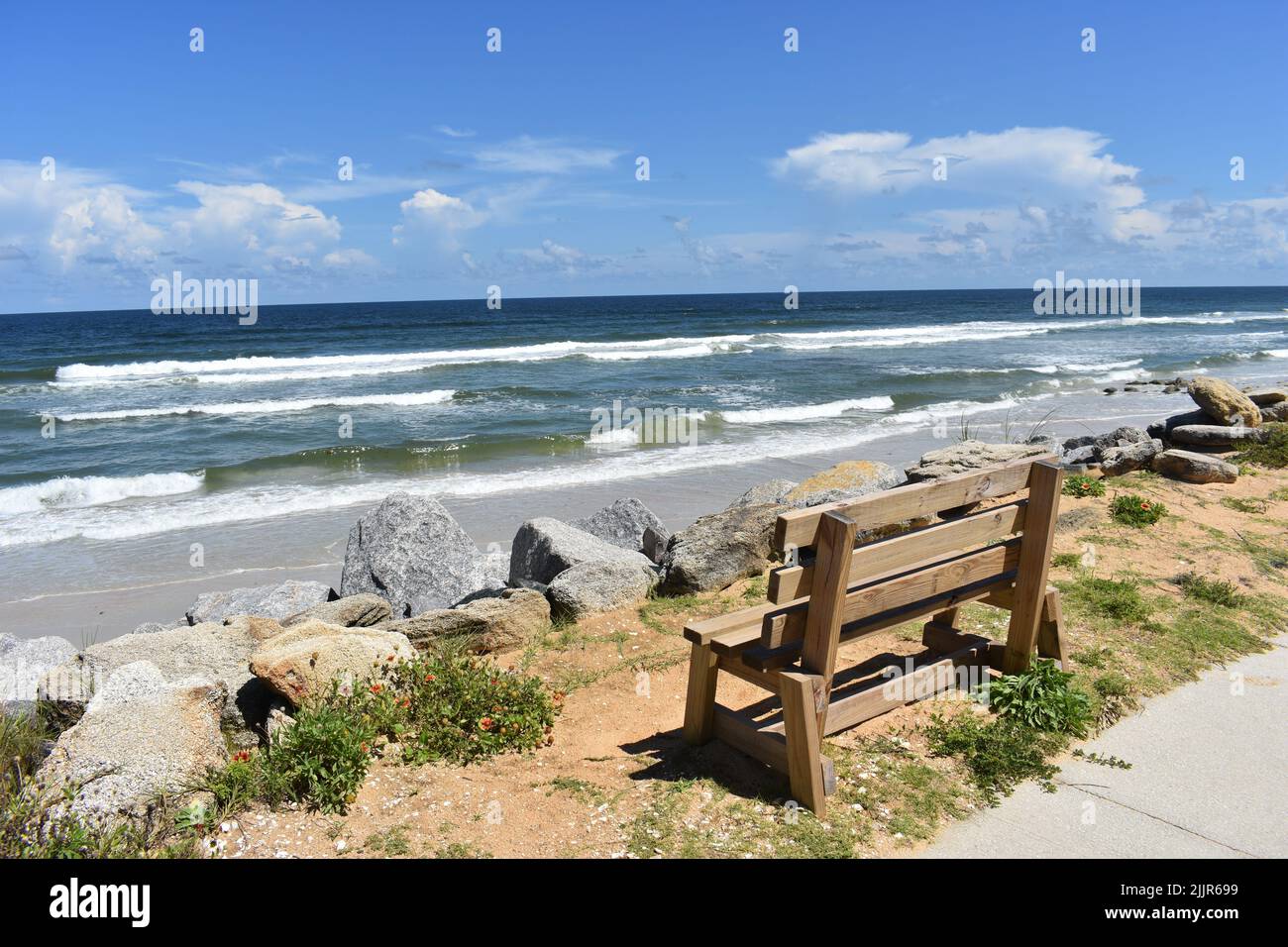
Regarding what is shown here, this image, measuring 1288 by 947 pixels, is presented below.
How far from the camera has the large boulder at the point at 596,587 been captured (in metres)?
6.82

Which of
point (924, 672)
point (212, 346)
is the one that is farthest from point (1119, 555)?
point (212, 346)

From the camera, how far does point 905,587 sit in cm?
435

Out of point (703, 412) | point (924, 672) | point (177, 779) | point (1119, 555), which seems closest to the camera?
point (177, 779)

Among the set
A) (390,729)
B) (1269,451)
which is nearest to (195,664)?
(390,729)

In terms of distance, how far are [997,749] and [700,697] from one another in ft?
5.00

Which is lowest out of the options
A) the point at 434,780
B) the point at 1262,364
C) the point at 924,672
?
the point at 434,780

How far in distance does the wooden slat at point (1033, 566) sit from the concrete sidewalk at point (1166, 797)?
1.99 ft

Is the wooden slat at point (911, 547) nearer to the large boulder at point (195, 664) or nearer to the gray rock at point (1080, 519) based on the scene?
the large boulder at point (195, 664)

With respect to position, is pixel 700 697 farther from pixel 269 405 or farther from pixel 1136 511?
pixel 269 405

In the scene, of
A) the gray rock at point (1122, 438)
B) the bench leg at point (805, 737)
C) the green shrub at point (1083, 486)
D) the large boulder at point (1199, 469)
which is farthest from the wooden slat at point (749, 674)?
the gray rock at point (1122, 438)

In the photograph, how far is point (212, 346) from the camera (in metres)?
46.0

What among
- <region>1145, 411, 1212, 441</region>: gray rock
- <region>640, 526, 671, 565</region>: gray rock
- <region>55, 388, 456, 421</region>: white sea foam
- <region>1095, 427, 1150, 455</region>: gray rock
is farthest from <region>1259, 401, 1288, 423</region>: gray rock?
<region>55, 388, 456, 421</region>: white sea foam
